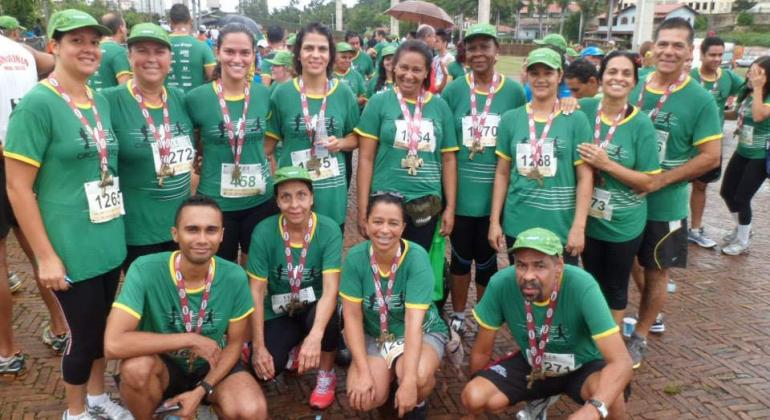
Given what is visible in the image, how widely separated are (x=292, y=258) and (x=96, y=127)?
4.45 ft

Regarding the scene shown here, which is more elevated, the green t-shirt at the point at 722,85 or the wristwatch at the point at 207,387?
the green t-shirt at the point at 722,85

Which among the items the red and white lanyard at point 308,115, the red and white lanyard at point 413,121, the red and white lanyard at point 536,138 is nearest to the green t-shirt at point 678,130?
the red and white lanyard at point 536,138

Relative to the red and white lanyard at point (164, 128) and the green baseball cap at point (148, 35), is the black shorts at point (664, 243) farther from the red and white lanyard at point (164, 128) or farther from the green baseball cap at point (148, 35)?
the green baseball cap at point (148, 35)

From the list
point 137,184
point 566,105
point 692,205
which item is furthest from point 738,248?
point 137,184

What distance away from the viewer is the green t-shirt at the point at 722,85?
6.30 m

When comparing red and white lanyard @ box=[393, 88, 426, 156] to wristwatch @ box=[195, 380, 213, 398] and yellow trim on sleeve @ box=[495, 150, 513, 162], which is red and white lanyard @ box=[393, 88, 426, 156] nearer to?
yellow trim on sleeve @ box=[495, 150, 513, 162]

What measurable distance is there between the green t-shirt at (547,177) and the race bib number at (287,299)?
4.59 feet

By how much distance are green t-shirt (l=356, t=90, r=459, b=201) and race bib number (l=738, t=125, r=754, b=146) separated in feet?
13.0

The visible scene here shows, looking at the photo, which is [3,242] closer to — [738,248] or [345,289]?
[345,289]

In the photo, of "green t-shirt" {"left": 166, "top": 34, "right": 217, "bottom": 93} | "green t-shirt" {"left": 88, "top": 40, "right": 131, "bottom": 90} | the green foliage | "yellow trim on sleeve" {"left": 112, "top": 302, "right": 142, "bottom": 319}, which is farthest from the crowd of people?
the green foliage

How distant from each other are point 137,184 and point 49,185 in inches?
21.9

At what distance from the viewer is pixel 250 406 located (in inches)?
119

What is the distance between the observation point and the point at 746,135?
6020 mm

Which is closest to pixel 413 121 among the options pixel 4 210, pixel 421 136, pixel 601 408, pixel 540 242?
pixel 421 136
